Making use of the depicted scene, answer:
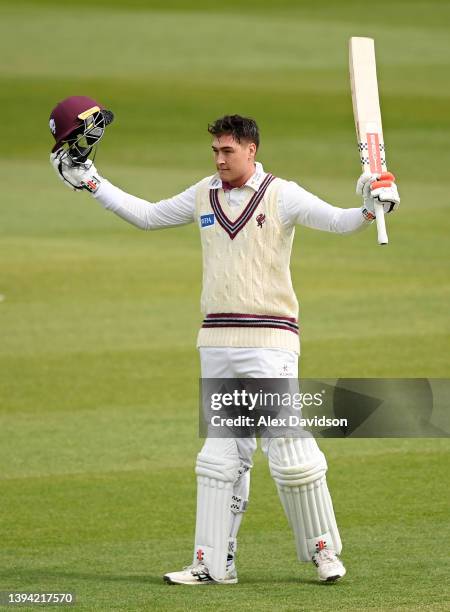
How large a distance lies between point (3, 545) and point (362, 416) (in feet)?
5.39

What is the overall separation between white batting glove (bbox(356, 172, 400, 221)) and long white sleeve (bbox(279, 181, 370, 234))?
0.06 meters

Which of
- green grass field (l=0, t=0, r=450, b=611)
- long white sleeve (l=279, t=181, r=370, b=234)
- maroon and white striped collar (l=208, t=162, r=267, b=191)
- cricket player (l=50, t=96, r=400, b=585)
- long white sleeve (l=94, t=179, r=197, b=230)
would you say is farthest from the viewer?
green grass field (l=0, t=0, r=450, b=611)

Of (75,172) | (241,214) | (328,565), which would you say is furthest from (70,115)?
(328,565)

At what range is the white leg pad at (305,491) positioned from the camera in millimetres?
5844

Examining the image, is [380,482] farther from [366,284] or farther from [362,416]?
[366,284]

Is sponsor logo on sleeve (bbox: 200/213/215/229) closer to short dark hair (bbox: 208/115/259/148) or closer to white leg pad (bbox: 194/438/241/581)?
short dark hair (bbox: 208/115/259/148)

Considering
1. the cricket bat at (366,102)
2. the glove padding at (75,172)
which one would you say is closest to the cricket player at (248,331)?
the cricket bat at (366,102)

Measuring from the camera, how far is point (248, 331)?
5910mm

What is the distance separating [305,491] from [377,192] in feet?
3.89

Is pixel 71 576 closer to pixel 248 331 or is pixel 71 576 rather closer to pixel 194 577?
pixel 194 577

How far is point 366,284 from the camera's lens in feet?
44.5

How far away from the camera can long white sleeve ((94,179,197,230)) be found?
6.19m

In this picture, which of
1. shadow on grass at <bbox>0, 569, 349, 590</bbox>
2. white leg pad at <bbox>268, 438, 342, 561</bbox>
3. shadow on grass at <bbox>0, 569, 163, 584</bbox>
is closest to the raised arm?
white leg pad at <bbox>268, 438, 342, 561</bbox>

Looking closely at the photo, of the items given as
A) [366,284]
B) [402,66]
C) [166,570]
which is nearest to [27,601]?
[166,570]
